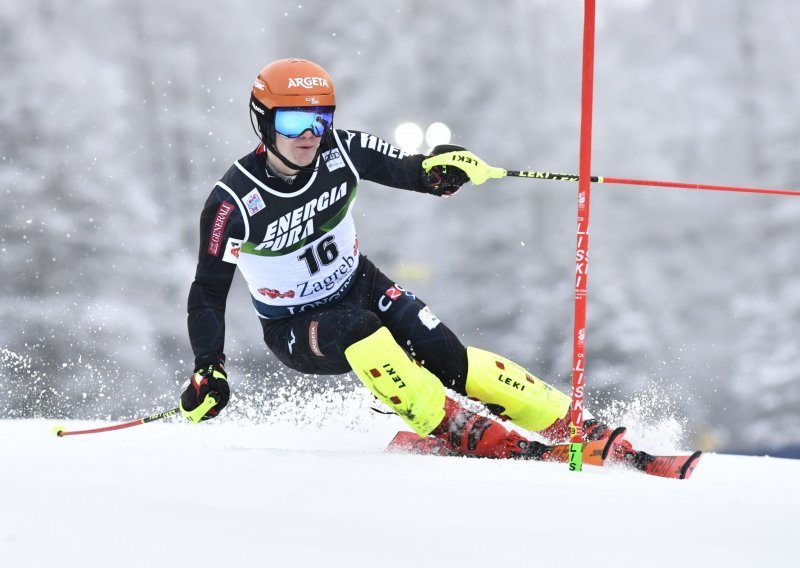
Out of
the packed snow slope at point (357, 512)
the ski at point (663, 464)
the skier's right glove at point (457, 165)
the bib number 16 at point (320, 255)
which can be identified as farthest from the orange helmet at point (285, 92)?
the ski at point (663, 464)

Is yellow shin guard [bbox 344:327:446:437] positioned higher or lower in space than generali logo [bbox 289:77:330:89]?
lower

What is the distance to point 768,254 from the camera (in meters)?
7.07

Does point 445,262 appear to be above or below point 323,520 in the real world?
above

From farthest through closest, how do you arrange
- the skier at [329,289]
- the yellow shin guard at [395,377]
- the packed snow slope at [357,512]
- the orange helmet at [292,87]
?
1. the orange helmet at [292,87]
2. the skier at [329,289]
3. the yellow shin guard at [395,377]
4. the packed snow slope at [357,512]

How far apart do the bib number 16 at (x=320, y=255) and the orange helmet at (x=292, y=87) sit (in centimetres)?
53

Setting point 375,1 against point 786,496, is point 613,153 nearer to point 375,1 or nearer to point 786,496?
point 375,1

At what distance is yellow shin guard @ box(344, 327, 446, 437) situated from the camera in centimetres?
281

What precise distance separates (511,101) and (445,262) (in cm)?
149

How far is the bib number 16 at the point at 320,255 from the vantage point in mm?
3312

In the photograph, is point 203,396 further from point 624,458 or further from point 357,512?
point 624,458

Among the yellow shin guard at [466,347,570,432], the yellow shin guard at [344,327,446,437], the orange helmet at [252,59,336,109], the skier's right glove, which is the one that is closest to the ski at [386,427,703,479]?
the yellow shin guard at [466,347,570,432]

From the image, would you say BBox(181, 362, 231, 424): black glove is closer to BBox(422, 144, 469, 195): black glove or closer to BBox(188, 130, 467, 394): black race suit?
BBox(188, 130, 467, 394): black race suit

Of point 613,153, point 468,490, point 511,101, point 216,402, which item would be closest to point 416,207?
point 511,101

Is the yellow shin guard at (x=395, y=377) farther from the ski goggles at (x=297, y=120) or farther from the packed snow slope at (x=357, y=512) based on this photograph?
the ski goggles at (x=297, y=120)
